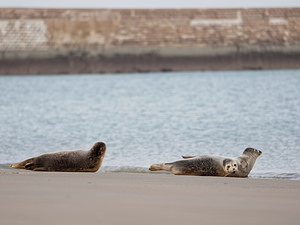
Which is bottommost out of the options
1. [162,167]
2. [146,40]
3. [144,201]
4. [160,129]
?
[160,129]

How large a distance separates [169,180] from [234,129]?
18.3 ft

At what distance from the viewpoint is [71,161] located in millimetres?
4637

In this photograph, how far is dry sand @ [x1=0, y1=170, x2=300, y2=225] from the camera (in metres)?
2.83

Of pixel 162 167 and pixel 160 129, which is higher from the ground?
pixel 162 167

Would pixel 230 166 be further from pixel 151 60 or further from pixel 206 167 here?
pixel 151 60

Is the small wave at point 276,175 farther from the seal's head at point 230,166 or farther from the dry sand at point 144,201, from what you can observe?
the dry sand at point 144,201

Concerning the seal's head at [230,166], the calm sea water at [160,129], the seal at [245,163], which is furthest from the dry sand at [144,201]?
the calm sea water at [160,129]

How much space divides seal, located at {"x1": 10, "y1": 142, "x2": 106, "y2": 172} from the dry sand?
509mm

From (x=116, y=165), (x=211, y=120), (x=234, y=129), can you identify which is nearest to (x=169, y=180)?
(x=116, y=165)

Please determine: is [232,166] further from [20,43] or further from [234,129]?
[20,43]

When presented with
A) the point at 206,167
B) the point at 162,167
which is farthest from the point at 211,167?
the point at 162,167

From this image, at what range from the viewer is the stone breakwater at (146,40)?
3234cm

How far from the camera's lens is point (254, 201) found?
3.24 meters

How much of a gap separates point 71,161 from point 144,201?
1511mm
